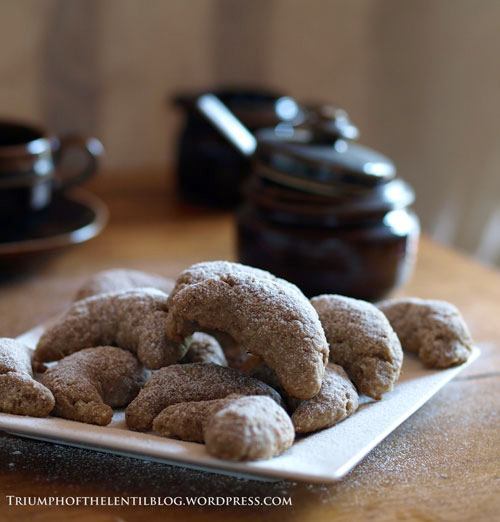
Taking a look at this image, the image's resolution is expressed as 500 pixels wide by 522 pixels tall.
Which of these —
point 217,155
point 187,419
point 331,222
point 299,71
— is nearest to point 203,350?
point 187,419

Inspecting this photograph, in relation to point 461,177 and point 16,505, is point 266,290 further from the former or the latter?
point 461,177

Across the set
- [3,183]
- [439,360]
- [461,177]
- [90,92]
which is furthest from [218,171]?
[439,360]

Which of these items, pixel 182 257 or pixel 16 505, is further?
pixel 182 257

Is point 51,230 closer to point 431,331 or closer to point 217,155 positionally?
point 217,155

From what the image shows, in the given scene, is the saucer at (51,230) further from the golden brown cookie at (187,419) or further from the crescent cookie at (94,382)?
the golden brown cookie at (187,419)

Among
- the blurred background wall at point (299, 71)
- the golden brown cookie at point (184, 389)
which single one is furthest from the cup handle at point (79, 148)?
the golden brown cookie at point (184, 389)

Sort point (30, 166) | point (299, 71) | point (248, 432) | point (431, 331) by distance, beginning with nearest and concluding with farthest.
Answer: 1. point (248, 432)
2. point (431, 331)
3. point (30, 166)
4. point (299, 71)
